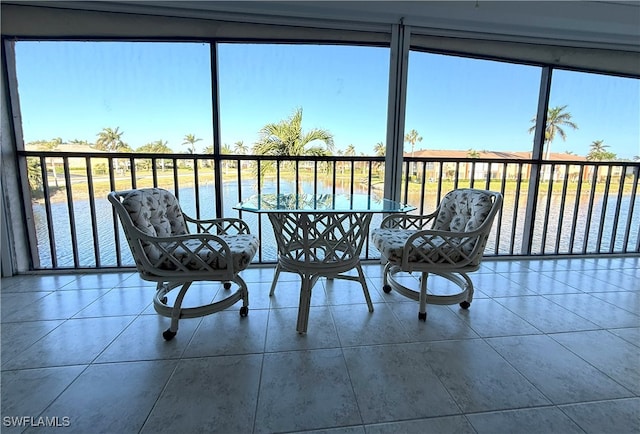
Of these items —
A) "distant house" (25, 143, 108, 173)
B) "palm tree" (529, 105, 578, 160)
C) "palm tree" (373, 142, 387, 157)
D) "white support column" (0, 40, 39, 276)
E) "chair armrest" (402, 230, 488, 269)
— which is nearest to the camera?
"chair armrest" (402, 230, 488, 269)

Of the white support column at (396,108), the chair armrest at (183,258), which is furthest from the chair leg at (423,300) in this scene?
the chair armrest at (183,258)

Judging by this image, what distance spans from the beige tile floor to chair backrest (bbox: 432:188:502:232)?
58 centimetres

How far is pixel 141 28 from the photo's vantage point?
7.60 feet

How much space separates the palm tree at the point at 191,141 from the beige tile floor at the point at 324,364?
47.7 inches

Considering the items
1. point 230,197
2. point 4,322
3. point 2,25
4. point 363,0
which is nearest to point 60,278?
point 4,322

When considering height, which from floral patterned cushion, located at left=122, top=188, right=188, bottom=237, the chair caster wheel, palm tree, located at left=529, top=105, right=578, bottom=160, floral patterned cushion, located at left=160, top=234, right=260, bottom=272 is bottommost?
the chair caster wheel

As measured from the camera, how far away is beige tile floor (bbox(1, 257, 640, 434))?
1.09m

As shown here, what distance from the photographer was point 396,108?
257 cm

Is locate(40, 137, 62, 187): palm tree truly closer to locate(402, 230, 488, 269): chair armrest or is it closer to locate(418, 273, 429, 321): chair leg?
locate(402, 230, 488, 269): chair armrest

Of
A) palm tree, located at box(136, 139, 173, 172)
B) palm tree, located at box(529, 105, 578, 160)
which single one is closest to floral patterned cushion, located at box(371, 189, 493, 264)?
palm tree, located at box(529, 105, 578, 160)

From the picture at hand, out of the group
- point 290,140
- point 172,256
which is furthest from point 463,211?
point 172,256

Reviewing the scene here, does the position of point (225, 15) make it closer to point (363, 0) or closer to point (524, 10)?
point (363, 0)

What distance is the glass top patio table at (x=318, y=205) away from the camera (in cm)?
165

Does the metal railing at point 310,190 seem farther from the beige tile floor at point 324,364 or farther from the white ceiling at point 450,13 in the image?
the white ceiling at point 450,13
